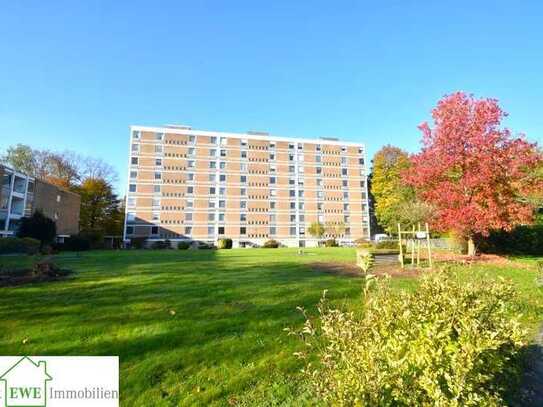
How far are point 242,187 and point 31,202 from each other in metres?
33.8

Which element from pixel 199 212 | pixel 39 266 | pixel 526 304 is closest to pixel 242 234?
pixel 199 212

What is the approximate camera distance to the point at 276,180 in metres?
66.1

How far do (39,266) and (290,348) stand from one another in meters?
9.83

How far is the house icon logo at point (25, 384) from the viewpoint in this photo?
3689 millimetres

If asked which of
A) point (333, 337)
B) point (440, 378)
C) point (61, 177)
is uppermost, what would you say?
point (61, 177)

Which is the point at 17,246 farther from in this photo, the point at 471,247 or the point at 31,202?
the point at 471,247

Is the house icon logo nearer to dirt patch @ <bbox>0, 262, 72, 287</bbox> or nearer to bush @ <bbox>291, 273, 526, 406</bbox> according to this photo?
bush @ <bbox>291, 273, 526, 406</bbox>

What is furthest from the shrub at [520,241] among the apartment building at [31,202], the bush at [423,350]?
the apartment building at [31,202]

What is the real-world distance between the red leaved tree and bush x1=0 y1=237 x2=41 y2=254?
29063mm

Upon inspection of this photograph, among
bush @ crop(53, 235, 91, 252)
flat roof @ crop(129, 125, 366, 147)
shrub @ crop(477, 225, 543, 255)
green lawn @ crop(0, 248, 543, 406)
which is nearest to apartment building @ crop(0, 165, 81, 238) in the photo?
bush @ crop(53, 235, 91, 252)

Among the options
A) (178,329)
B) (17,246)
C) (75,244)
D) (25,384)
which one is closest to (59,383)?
(25,384)

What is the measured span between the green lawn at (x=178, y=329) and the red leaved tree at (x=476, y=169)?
23.7 ft

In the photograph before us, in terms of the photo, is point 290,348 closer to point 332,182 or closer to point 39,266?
point 39,266

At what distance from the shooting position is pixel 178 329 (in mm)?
5891
